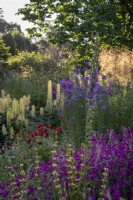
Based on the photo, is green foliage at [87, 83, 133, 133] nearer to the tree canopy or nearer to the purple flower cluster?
the purple flower cluster

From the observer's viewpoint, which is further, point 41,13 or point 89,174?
point 41,13

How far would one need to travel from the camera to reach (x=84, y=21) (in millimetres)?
17828

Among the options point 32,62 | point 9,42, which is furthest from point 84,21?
point 9,42

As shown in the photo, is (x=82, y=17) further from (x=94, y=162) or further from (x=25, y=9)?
(x=94, y=162)

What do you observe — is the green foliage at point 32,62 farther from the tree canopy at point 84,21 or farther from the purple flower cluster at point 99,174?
the purple flower cluster at point 99,174

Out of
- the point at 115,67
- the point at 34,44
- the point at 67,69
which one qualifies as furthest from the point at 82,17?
the point at 34,44

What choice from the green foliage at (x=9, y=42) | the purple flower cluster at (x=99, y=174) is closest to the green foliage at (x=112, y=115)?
the purple flower cluster at (x=99, y=174)

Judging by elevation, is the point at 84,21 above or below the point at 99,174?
above

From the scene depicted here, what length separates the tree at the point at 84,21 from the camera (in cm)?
1797

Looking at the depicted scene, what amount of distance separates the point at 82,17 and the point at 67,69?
A: 5.95 metres

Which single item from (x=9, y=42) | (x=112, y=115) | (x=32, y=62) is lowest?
(x=112, y=115)

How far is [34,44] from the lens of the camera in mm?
38312

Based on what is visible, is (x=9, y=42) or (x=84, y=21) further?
(x=9, y=42)

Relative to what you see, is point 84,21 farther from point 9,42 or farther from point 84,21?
point 9,42
